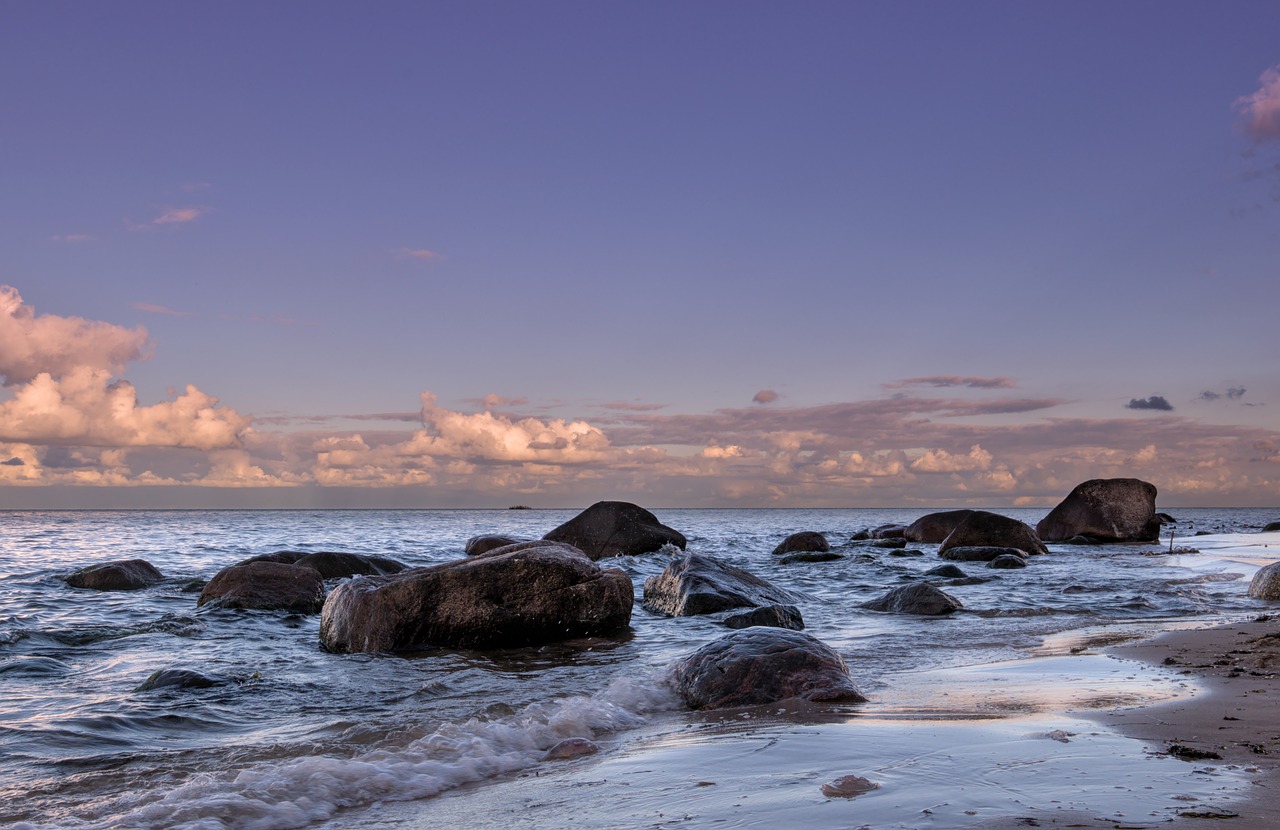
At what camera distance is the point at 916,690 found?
632 cm

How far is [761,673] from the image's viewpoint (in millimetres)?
6141

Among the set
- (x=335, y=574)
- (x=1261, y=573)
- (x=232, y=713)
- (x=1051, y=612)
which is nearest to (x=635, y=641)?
(x=232, y=713)

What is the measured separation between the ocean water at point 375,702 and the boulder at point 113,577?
59.2 inches

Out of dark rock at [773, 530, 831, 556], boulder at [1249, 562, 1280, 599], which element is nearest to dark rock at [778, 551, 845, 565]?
dark rock at [773, 530, 831, 556]

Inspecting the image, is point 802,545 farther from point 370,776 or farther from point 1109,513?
point 370,776

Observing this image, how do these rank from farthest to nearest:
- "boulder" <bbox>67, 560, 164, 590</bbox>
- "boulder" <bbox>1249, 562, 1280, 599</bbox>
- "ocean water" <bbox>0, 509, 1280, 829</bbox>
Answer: "boulder" <bbox>67, 560, 164, 590</bbox> → "boulder" <bbox>1249, 562, 1280, 599</bbox> → "ocean water" <bbox>0, 509, 1280, 829</bbox>

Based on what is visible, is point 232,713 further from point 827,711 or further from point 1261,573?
point 1261,573

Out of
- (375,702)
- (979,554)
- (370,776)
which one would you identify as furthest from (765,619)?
(979,554)

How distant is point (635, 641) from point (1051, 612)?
628 cm

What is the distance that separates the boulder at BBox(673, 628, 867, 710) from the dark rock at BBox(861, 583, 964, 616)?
18.2 ft

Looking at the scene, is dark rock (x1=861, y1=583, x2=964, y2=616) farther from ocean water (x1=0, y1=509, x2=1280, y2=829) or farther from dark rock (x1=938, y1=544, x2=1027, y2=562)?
dark rock (x1=938, y1=544, x2=1027, y2=562)

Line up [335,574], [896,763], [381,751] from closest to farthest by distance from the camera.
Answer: [896,763]
[381,751]
[335,574]

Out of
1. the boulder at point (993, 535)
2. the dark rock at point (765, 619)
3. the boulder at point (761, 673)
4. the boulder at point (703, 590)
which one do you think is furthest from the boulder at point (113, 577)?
the boulder at point (993, 535)

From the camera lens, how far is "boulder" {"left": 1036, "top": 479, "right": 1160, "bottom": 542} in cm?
2992
